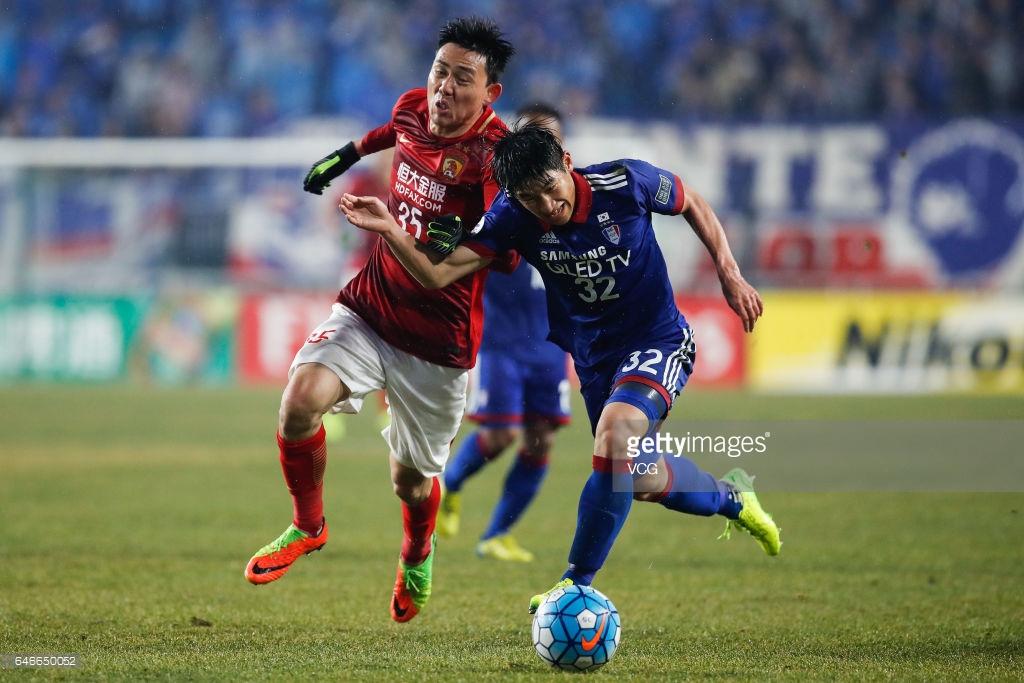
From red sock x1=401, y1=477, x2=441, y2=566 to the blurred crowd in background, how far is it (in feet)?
50.9

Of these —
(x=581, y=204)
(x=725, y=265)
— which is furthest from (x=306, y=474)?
(x=725, y=265)

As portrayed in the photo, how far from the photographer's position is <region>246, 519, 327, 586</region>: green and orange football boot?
476 centimetres

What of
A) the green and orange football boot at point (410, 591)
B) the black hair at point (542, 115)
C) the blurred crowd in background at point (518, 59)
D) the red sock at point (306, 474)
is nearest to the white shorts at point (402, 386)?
the red sock at point (306, 474)

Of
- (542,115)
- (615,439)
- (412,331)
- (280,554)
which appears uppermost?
(542,115)

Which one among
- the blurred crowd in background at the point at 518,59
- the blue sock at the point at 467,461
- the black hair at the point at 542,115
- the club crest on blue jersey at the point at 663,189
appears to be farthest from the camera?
the blurred crowd in background at the point at 518,59

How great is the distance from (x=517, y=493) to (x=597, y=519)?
7.64 feet

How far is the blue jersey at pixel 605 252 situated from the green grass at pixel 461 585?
3.71ft

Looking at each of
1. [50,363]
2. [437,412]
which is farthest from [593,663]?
[50,363]

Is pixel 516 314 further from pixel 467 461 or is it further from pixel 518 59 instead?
pixel 518 59

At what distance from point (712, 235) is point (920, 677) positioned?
67.8 inches

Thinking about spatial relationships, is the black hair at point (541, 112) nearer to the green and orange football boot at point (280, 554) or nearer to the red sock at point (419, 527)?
the red sock at point (419, 527)

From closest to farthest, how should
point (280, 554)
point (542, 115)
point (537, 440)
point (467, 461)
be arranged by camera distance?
1. point (280, 554)
2. point (542, 115)
3. point (537, 440)
4. point (467, 461)

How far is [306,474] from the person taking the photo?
4.86m

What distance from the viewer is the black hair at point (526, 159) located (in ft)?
13.9
